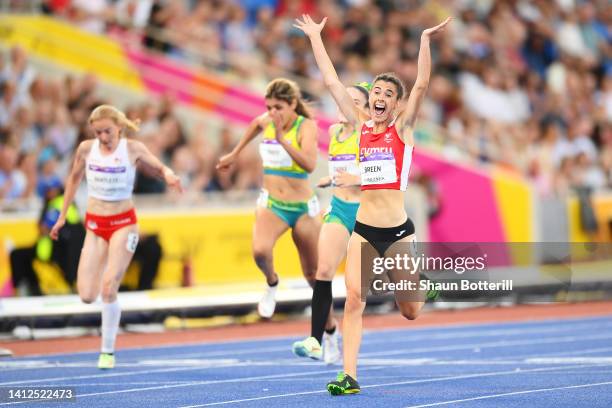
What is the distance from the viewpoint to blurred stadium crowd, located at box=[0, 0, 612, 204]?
19.3 metres

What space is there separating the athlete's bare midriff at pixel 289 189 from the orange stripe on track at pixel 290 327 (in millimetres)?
3737

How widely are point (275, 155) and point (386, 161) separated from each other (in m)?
2.81

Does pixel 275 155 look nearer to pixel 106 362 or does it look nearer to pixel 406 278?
pixel 106 362

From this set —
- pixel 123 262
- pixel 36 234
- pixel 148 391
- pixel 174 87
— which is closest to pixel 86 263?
pixel 123 262

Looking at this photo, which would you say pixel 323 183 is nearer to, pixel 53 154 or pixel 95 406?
pixel 95 406

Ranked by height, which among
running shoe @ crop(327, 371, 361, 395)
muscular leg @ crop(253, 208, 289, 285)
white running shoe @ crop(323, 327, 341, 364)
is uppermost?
muscular leg @ crop(253, 208, 289, 285)

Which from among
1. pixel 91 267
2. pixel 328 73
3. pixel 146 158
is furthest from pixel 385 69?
pixel 328 73

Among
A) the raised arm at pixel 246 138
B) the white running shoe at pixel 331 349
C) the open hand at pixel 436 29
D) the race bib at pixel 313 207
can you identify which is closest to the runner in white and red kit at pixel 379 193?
the open hand at pixel 436 29

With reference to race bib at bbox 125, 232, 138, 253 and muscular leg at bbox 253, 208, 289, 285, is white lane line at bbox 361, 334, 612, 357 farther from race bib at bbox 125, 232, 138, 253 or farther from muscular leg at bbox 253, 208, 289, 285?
race bib at bbox 125, 232, 138, 253

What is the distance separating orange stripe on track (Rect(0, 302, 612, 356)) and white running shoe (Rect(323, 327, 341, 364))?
3723 millimetres

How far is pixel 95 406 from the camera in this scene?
32.6 feet

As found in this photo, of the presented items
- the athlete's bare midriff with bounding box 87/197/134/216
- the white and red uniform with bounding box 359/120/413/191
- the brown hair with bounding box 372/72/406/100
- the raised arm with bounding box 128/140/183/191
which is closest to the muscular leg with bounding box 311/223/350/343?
the white and red uniform with bounding box 359/120/413/191

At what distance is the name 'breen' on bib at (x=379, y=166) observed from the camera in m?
10.2

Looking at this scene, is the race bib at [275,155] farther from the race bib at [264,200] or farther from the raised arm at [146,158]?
the raised arm at [146,158]
